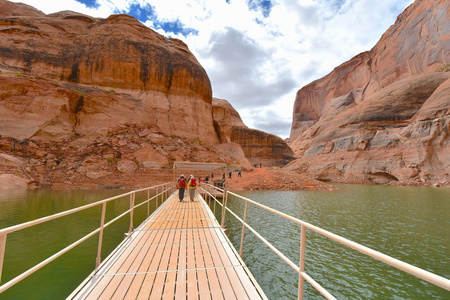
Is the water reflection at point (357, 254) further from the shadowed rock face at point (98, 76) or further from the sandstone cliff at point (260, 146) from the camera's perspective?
the sandstone cliff at point (260, 146)

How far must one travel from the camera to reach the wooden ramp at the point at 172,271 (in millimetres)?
2863

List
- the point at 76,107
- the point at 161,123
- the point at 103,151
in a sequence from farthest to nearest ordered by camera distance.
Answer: the point at 161,123
the point at 76,107
the point at 103,151

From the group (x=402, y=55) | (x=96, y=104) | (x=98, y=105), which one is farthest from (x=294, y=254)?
(x=402, y=55)

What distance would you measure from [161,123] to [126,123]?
5.18 m

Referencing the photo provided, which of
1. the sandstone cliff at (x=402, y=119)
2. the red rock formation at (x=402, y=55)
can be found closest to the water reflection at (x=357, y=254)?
the sandstone cliff at (x=402, y=119)

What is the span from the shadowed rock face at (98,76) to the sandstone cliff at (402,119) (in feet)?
102

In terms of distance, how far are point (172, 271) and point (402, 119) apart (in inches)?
2196

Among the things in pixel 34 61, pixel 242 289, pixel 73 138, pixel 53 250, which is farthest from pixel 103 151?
pixel 242 289

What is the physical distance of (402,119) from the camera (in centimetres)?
4384

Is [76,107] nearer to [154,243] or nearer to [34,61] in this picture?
[34,61]

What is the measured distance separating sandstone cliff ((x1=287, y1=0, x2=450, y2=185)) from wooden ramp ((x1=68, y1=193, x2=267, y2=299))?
45050 mm

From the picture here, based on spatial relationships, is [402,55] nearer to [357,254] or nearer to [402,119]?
[402,119]

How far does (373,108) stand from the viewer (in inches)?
1944

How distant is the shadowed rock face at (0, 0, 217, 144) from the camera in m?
28.8
